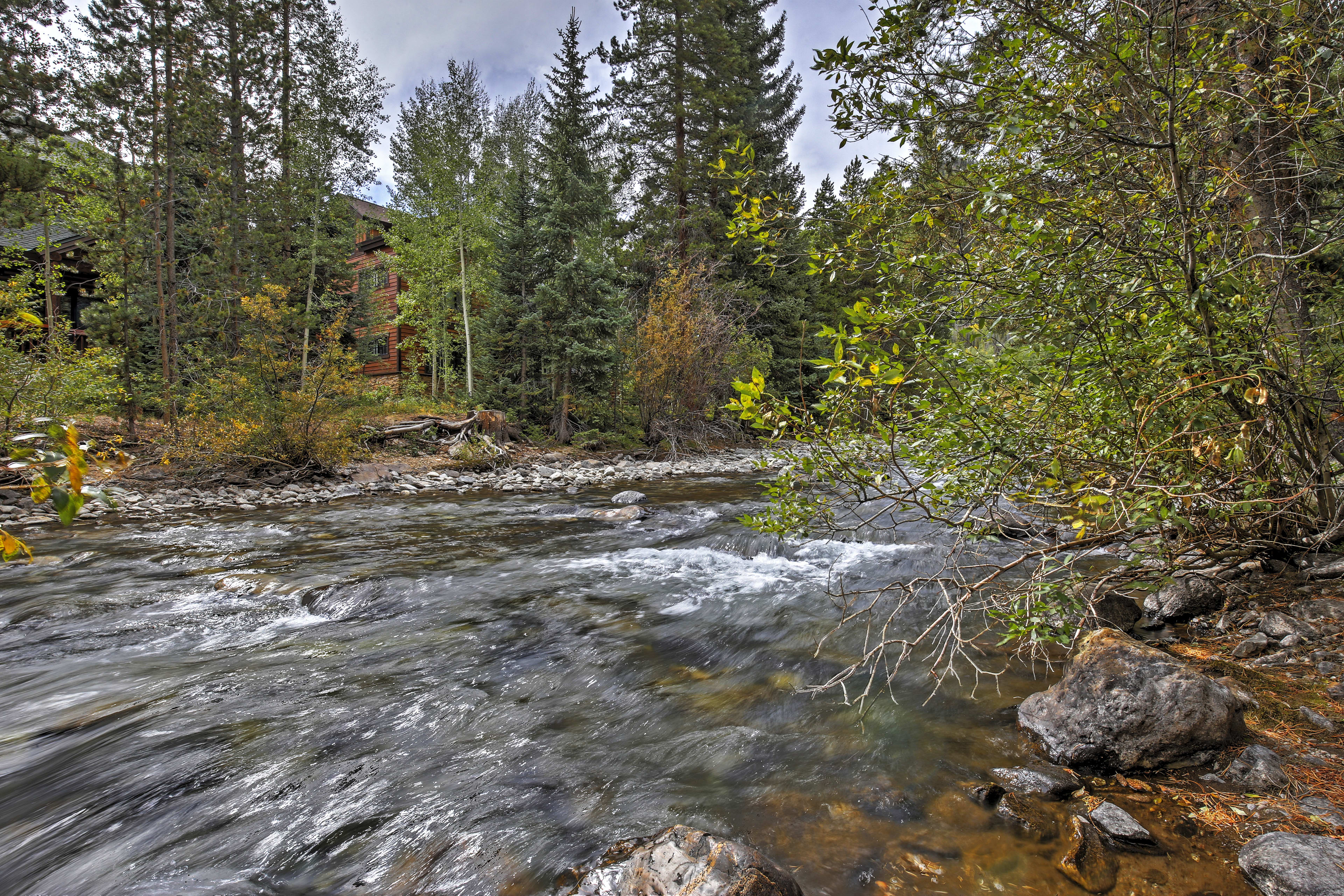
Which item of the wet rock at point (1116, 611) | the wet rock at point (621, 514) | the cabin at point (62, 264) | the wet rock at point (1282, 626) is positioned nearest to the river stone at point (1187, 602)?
the wet rock at point (1116, 611)

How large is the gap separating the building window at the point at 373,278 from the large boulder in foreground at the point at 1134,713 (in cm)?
2602

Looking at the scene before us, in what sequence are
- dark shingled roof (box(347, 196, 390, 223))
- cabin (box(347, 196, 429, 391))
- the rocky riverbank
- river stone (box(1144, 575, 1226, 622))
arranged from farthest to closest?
dark shingled roof (box(347, 196, 390, 223))
cabin (box(347, 196, 429, 391))
the rocky riverbank
river stone (box(1144, 575, 1226, 622))

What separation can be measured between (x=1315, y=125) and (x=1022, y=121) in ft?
5.80

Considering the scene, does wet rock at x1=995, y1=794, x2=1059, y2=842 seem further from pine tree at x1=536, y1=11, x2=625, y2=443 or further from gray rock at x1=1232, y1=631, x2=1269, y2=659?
pine tree at x1=536, y1=11, x2=625, y2=443

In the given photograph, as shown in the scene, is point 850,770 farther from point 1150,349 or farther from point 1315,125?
point 1315,125

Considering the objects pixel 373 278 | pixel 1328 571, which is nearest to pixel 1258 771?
pixel 1328 571

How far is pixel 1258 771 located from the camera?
2.67 meters

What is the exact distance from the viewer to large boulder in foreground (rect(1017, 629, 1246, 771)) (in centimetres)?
284

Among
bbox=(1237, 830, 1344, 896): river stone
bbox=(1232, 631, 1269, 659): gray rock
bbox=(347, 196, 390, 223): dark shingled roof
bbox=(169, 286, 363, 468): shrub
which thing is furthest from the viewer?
bbox=(347, 196, 390, 223): dark shingled roof

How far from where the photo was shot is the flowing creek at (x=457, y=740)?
259 cm

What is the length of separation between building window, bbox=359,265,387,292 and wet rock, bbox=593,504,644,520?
18580 millimetres

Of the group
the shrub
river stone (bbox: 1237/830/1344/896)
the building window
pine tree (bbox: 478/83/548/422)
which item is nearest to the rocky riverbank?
the shrub

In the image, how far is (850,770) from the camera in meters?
3.14

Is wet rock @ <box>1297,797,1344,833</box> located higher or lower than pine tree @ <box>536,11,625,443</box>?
lower
